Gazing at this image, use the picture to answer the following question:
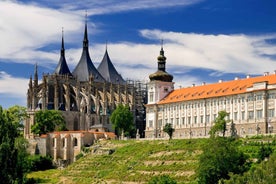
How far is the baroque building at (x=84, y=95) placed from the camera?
108 m

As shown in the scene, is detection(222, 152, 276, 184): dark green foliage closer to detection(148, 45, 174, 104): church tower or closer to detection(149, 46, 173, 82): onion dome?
detection(148, 45, 174, 104): church tower

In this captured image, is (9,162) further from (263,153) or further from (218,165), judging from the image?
(263,153)

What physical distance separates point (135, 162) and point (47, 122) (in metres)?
33.0

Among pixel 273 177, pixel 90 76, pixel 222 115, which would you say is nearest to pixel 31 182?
pixel 222 115

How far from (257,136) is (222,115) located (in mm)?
7823

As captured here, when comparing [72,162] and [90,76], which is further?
[90,76]

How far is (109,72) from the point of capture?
408 ft

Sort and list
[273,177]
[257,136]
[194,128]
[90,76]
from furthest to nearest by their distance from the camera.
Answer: [90,76]
[194,128]
[257,136]
[273,177]

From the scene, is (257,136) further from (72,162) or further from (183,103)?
(72,162)

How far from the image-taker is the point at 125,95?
116688 mm

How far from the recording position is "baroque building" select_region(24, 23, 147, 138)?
353 feet

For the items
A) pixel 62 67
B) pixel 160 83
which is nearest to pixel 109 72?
pixel 62 67

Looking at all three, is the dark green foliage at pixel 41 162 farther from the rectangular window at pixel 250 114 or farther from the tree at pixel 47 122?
the rectangular window at pixel 250 114

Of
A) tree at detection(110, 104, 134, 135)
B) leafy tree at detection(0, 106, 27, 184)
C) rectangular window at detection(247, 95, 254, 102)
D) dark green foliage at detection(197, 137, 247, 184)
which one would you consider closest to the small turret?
tree at detection(110, 104, 134, 135)
